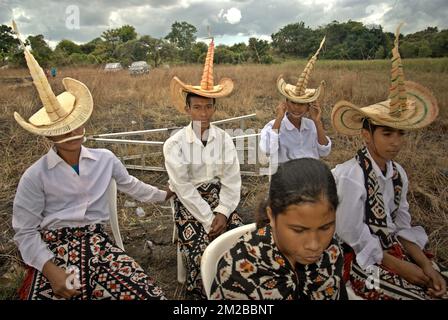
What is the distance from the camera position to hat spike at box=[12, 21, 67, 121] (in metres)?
1.69

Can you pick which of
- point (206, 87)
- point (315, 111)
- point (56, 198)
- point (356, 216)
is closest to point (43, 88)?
point (56, 198)

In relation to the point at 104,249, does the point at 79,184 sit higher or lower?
higher

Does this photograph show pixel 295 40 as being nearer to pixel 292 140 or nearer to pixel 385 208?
pixel 292 140

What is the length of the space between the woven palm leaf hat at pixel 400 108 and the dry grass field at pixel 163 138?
5.09 ft

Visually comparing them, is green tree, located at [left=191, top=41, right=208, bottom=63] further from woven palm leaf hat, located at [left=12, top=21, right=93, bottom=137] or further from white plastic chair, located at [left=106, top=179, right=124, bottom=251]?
woven palm leaf hat, located at [left=12, top=21, right=93, bottom=137]

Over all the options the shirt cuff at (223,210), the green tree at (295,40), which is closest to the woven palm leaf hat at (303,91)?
the shirt cuff at (223,210)

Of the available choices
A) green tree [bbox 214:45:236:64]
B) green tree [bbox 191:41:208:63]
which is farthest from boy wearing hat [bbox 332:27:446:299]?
green tree [bbox 191:41:208:63]

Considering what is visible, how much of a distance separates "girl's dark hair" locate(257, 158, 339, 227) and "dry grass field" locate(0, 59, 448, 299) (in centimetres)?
154

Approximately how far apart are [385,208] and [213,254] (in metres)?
1.00

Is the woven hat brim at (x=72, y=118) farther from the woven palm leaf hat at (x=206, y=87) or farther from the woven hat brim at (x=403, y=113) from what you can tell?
the woven hat brim at (x=403, y=113)

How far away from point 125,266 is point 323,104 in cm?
693
